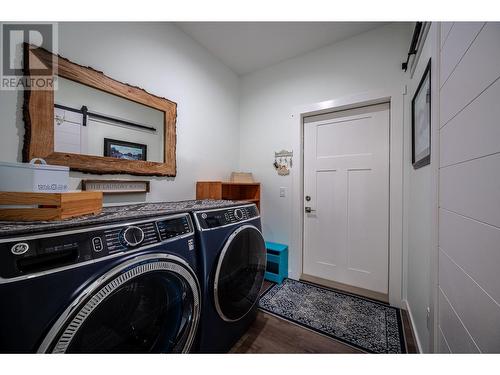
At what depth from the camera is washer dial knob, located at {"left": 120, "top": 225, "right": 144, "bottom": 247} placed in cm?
74

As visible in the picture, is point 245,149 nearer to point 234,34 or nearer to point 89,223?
point 234,34

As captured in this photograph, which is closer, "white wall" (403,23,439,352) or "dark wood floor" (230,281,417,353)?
"white wall" (403,23,439,352)

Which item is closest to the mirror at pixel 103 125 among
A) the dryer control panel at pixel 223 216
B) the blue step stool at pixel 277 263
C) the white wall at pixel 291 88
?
the dryer control panel at pixel 223 216

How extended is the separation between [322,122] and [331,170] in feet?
1.75

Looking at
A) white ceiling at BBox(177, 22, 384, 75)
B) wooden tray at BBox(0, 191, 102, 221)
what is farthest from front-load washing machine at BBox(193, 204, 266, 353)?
white ceiling at BBox(177, 22, 384, 75)

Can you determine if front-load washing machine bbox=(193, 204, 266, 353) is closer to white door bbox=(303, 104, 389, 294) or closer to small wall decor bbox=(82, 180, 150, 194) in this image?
small wall decor bbox=(82, 180, 150, 194)


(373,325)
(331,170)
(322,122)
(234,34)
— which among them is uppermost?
(234,34)

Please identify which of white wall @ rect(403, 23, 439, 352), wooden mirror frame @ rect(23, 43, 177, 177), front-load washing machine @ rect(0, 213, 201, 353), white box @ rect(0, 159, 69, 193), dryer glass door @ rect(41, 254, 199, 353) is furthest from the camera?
wooden mirror frame @ rect(23, 43, 177, 177)

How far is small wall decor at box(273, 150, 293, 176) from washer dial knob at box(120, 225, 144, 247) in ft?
5.69

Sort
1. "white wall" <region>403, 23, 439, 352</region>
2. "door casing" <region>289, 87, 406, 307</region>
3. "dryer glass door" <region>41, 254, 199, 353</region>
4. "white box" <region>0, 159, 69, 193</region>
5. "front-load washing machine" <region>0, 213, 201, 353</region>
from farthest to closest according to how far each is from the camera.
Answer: "door casing" <region>289, 87, 406, 307</region>
"white wall" <region>403, 23, 439, 352</region>
"white box" <region>0, 159, 69, 193</region>
"dryer glass door" <region>41, 254, 199, 353</region>
"front-load washing machine" <region>0, 213, 201, 353</region>

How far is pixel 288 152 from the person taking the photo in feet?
7.43

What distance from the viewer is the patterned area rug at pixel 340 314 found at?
1.35m

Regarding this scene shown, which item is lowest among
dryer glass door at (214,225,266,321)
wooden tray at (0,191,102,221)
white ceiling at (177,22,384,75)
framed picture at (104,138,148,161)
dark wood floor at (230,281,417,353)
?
dark wood floor at (230,281,417,353)
